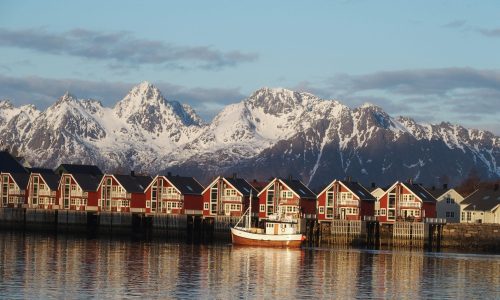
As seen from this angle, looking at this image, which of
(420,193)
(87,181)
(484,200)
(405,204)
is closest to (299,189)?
(405,204)

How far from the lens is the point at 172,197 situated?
531 ft

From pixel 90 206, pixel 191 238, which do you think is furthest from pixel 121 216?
pixel 191 238

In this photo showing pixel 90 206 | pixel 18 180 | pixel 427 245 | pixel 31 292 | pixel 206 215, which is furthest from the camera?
pixel 18 180

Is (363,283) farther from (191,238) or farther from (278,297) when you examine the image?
(191,238)

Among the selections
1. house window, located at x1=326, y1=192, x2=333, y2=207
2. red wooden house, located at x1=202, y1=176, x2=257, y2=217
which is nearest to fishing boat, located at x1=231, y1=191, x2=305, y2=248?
house window, located at x1=326, y1=192, x2=333, y2=207

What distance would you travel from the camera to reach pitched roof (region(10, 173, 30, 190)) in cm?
17925

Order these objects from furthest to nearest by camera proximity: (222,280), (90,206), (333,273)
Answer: (90,206) → (333,273) → (222,280)

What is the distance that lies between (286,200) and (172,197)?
19224 mm

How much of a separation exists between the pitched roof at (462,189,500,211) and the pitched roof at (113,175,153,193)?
155ft

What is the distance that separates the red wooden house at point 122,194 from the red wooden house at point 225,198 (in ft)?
34.2

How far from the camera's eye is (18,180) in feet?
591

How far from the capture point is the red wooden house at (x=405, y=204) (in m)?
146

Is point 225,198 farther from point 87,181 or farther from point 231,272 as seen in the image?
point 231,272

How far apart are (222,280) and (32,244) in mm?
42148
